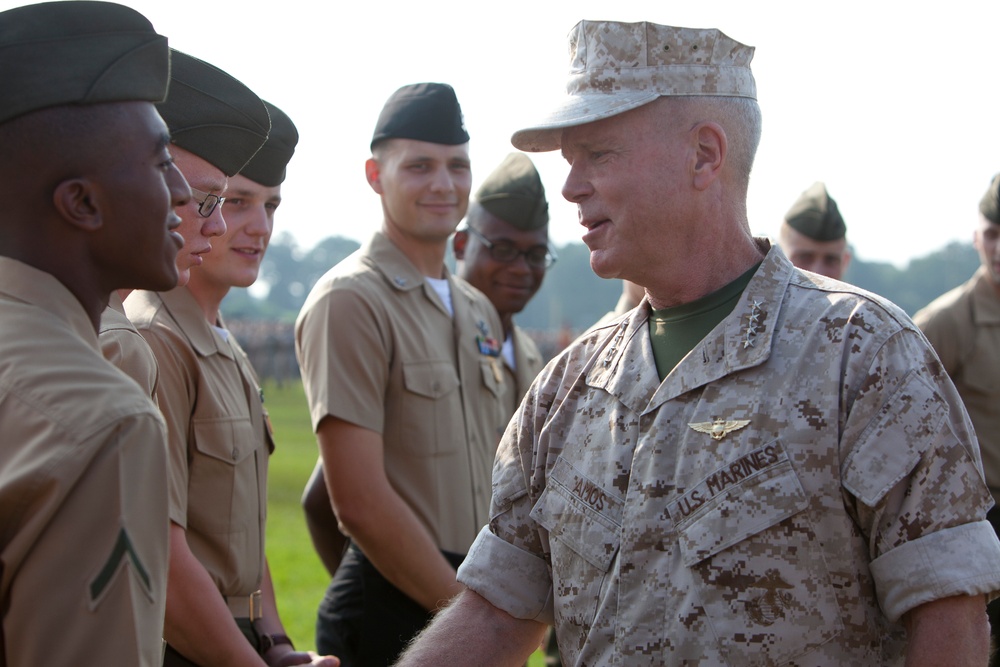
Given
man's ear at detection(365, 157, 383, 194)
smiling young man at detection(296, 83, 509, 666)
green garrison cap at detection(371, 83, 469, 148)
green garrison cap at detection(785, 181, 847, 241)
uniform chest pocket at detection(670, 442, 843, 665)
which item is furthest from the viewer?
green garrison cap at detection(785, 181, 847, 241)

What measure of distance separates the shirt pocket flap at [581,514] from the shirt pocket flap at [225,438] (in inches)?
46.4

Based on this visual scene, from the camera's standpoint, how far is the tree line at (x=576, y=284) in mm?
104688

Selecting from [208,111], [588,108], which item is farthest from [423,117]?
[588,108]

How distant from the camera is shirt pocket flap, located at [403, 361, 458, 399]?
14.8ft

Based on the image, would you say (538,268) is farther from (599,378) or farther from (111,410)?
(111,410)

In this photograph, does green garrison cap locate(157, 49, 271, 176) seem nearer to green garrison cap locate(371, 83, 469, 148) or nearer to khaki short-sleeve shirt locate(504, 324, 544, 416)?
green garrison cap locate(371, 83, 469, 148)

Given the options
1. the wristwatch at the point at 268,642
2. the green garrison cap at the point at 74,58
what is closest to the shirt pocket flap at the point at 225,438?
the wristwatch at the point at 268,642

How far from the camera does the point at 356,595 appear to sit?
4.47 m

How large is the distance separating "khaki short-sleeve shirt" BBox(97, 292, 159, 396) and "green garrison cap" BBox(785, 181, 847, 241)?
15.8 feet

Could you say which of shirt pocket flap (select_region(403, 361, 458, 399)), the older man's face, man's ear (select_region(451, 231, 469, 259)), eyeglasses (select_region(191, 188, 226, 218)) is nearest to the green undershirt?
the older man's face

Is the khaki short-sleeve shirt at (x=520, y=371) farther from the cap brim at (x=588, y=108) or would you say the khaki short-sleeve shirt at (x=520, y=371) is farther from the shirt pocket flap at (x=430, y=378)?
the cap brim at (x=588, y=108)

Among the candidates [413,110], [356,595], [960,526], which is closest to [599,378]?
[960,526]

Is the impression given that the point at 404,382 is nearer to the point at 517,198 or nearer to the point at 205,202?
the point at 205,202

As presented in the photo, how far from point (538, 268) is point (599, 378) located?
335 centimetres
